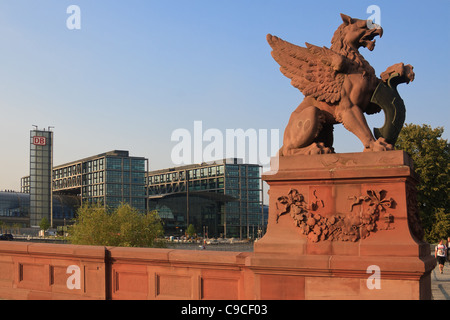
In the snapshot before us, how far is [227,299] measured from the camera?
6.49 metres

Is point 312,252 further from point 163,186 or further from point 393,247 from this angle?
point 163,186

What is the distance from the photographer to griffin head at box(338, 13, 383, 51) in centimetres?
707

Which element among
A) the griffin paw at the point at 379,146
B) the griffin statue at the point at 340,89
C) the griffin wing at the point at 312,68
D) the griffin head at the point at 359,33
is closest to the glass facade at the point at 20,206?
the griffin wing at the point at 312,68

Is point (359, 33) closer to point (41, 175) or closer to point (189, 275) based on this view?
point (189, 275)

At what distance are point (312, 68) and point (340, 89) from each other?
51cm

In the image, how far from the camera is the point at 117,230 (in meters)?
32.4

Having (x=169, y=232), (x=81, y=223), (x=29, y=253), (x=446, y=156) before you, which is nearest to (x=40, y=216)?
(x=169, y=232)

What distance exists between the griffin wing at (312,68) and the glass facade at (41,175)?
139669mm

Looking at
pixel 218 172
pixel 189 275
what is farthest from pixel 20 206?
pixel 189 275

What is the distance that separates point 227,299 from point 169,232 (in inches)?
5088

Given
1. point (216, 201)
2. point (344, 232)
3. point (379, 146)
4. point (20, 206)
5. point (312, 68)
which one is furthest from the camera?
point (20, 206)

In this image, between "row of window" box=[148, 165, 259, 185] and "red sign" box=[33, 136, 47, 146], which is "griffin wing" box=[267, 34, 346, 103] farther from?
"red sign" box=[33, 136, 47, 146]

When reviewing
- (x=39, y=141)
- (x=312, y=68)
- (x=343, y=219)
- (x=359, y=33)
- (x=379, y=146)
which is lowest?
(x=343, y=219)

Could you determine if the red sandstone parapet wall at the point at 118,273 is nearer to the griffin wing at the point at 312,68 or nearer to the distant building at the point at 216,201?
the griffin wing at the point at 312,68
